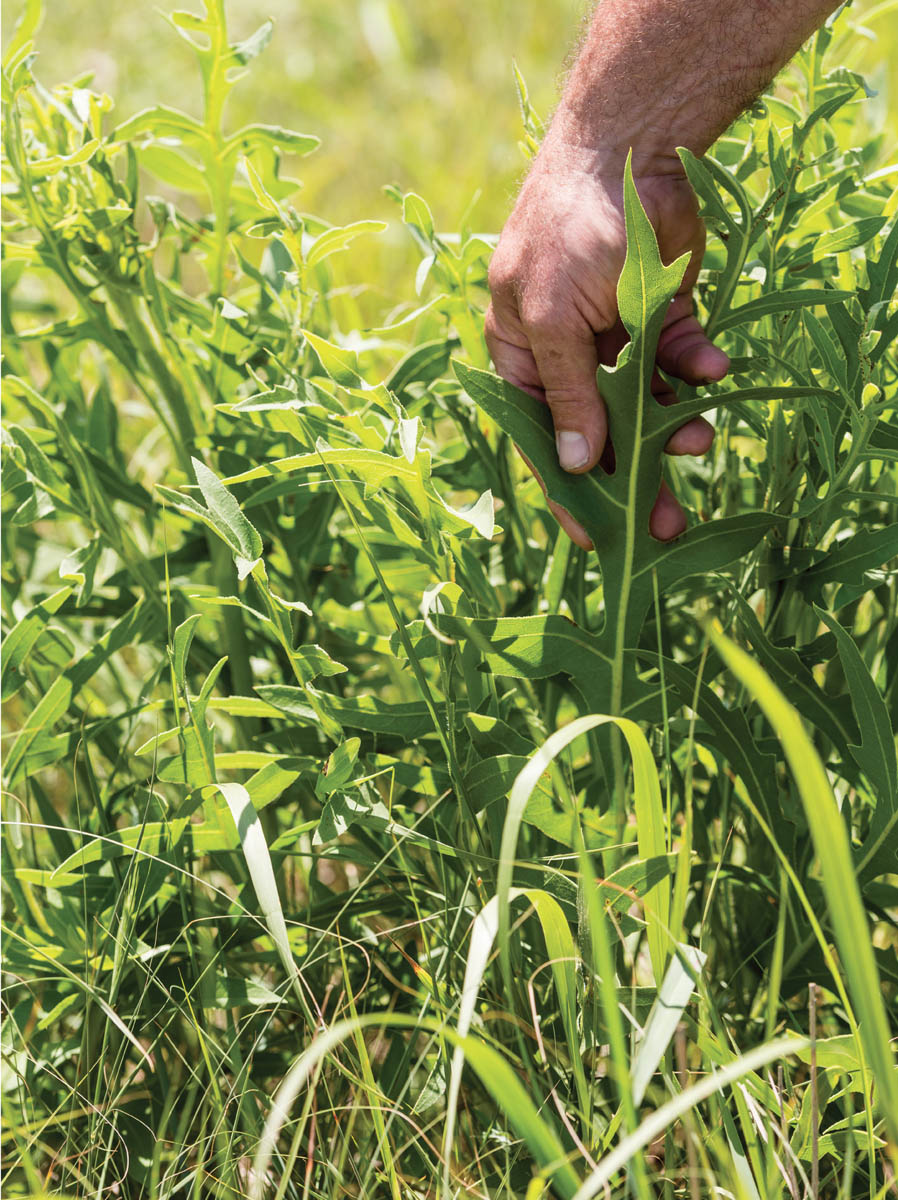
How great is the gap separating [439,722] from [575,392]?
29cm

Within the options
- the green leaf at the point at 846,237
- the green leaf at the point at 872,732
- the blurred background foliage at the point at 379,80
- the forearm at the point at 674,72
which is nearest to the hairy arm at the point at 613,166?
the forearm at the point at 674,72

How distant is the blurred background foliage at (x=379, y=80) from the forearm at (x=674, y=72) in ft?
6.28

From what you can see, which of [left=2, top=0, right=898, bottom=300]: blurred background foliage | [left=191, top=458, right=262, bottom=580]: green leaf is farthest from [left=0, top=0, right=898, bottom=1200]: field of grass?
[left=2, top=0, right=898, bottom=300]: blurred background foliage

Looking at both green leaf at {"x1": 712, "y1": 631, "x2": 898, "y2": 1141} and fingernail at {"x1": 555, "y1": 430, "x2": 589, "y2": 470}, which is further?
fingernail at {"x1": 555, "y1": 430, "x2": 589, "y2": 470}

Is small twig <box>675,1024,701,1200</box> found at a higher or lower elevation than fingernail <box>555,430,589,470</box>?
lower

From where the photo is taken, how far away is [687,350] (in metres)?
0.96

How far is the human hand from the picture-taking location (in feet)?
2.99

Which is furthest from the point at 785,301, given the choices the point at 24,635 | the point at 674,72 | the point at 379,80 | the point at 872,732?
the point at 379,80

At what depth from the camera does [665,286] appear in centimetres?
84

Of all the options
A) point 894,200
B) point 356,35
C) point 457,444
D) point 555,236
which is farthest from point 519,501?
point 356,35

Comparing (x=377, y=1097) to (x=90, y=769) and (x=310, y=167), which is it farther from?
(x=310, y=167)

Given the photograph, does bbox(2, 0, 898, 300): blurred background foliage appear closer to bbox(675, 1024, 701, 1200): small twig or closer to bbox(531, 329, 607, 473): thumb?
bbox(531, 329, 607, 473): thumb

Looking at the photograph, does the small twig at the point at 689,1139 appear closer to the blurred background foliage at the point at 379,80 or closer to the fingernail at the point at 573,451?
the fingernail at the point at 573,451

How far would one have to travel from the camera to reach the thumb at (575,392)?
0.94 m
